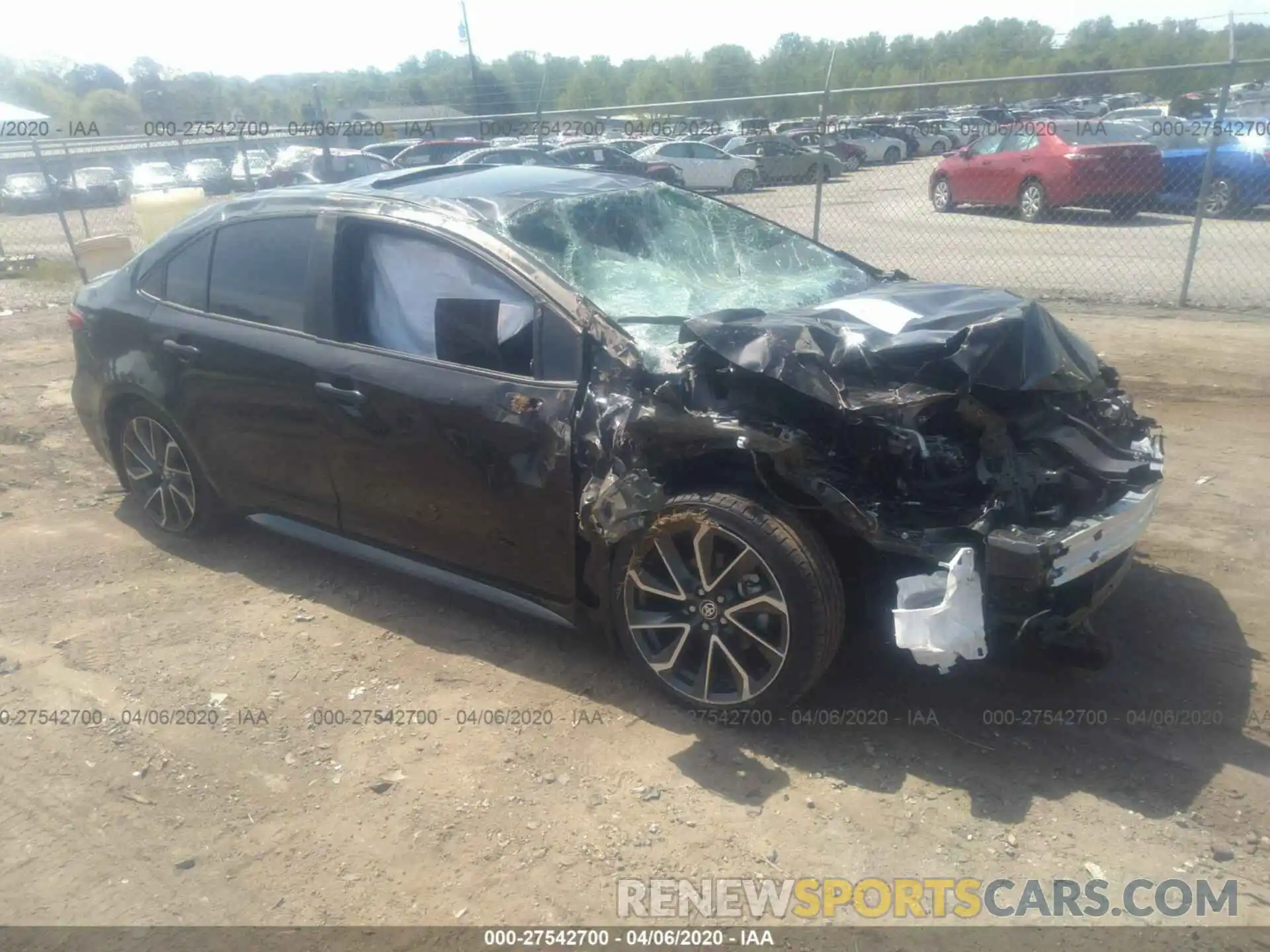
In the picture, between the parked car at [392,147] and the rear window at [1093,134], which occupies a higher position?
the rear window at [1093,134]

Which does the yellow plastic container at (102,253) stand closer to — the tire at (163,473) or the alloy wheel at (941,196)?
the tire at (163,473)

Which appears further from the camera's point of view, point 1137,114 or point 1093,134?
point 1137,114

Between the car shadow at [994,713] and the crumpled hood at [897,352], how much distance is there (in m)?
0.82

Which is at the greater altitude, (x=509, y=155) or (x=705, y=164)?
(x=509, y=155)

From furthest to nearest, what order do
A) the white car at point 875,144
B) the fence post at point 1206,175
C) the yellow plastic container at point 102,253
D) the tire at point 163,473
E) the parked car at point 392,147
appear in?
the white car at point 875,144 < the parked car at point 392,147 < the yellow plastic container at point 102,253 < the fence post at point 1206,175 < the tire at point 163,473

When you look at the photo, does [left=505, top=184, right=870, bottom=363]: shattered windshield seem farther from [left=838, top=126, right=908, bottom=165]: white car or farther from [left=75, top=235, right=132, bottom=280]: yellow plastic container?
[left=838, top=126, right=908, bottom=165]: white car

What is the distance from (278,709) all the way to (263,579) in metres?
1.15

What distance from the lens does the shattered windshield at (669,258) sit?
3.65m

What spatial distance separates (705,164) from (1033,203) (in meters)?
8.88

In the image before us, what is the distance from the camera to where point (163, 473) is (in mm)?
4836

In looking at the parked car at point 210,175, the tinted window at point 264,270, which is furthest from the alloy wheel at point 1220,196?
the parked car at point 210,175

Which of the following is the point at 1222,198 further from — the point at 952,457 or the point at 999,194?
the point at 952,457

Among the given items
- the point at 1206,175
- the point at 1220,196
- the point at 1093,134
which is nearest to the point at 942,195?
the point at 1093,134

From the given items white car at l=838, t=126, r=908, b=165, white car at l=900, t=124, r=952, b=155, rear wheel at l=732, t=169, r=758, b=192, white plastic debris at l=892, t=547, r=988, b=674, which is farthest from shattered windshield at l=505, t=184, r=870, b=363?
white car at l=900, t=124, r=952, b=155
